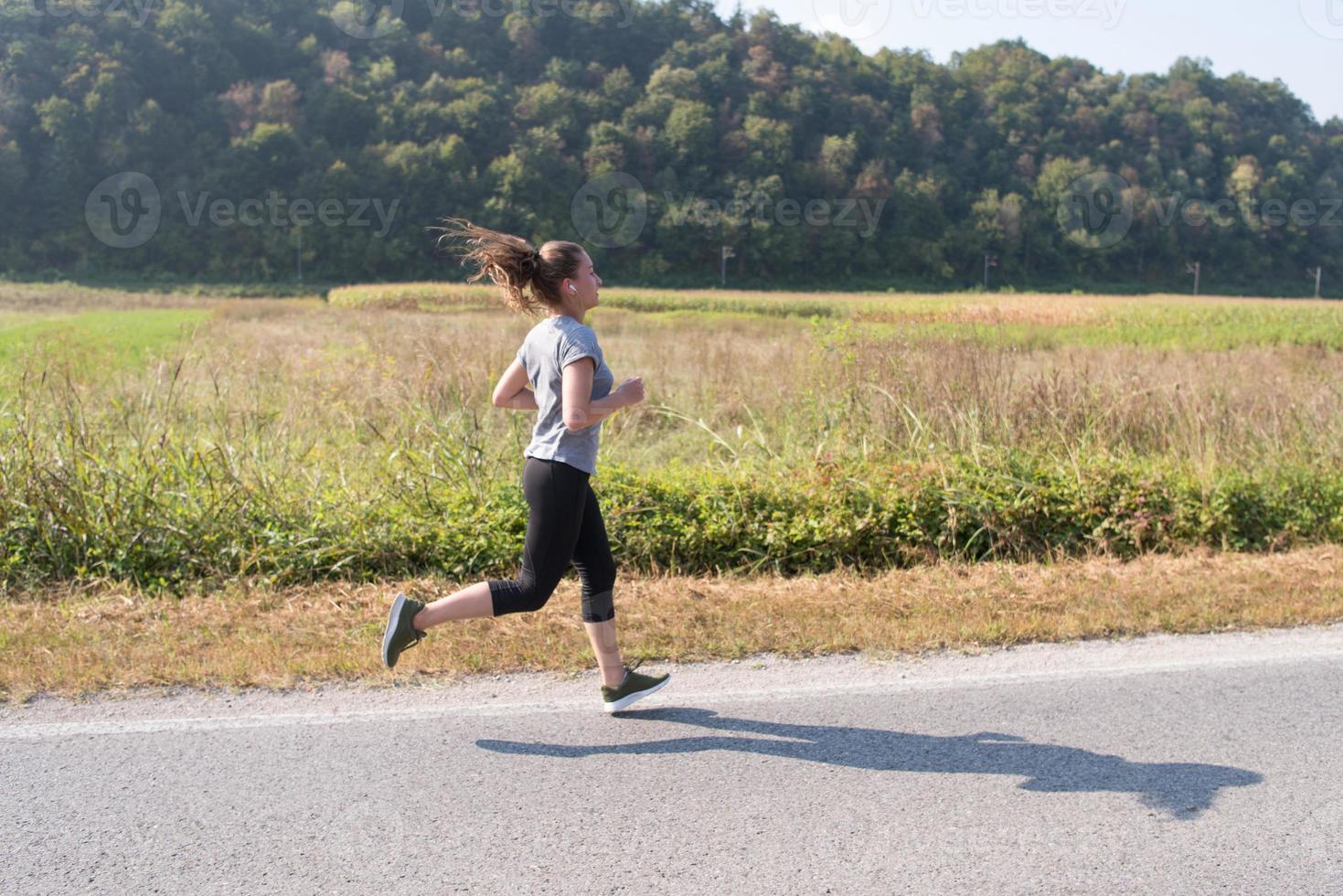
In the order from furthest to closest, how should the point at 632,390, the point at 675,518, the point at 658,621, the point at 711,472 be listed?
the point at 711,472
the point at 675,518
the point at 658,621
the point at 632,390

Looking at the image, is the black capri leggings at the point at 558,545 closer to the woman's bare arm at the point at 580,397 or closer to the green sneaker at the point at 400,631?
the woman's bare arm at the point at 580,397

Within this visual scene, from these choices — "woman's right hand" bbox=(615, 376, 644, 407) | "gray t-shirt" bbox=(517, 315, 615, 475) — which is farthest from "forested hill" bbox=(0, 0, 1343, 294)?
"woman's right hand" bbox=(615, 376, 644, 407)

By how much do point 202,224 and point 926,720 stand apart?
298 feet

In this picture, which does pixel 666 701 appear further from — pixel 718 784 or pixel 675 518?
pixel 675 518

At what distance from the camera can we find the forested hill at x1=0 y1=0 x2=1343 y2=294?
83.4m

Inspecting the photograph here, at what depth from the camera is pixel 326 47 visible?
324 feet

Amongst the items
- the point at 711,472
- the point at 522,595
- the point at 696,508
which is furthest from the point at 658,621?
the point at 711,472

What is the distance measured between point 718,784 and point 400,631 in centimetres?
140

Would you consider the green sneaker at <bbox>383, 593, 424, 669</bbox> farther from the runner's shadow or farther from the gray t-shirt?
the gray t-shirt

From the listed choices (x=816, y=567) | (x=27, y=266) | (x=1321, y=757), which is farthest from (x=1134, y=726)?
(x=27, y=266)

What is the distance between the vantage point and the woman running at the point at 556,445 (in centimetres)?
372

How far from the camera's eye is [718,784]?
337cm

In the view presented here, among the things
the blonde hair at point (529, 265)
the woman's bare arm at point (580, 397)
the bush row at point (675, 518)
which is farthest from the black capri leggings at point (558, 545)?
the bush row at point (675, 518)

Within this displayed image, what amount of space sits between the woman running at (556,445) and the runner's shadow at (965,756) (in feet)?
1.29
